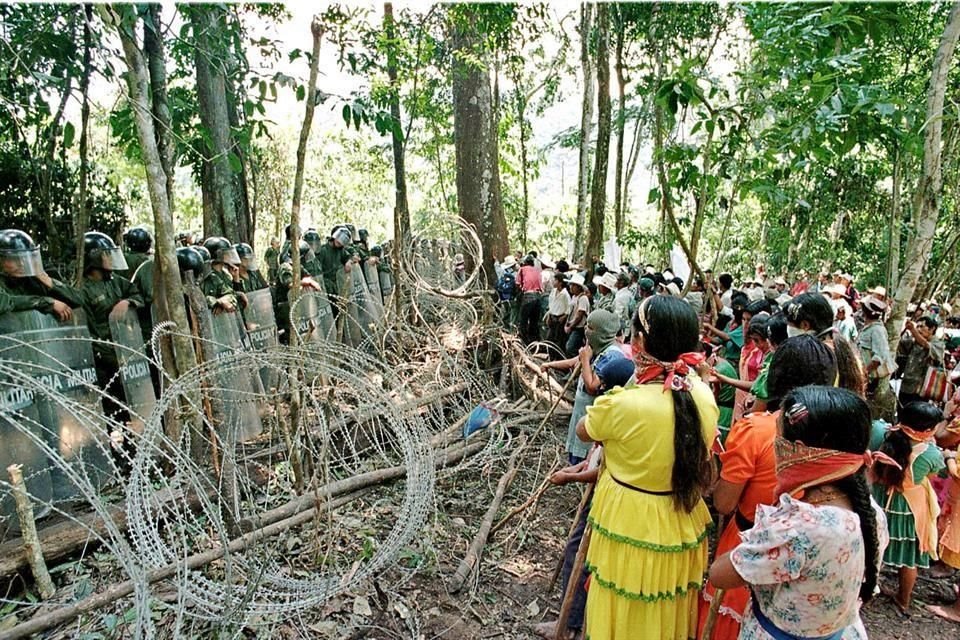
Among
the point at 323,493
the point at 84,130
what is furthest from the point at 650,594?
the point at 84,130

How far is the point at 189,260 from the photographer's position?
4812 millimetres

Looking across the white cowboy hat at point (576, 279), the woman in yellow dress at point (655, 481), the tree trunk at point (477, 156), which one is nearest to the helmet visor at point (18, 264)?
the woman in yellow dress at point (655, 481)

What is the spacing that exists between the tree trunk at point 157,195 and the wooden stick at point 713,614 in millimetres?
2752

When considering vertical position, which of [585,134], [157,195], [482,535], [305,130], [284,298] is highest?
[585,134]

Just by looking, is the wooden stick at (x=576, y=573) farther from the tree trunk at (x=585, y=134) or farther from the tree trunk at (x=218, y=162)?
the tree trunk at (x=585, y=134)

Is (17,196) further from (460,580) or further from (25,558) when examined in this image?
(460,580)

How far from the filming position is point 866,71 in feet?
16.4

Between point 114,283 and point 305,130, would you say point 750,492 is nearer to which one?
point 305,130

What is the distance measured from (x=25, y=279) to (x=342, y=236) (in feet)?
16.4

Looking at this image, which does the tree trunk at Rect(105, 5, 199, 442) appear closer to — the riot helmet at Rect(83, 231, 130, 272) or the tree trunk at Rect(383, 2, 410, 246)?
the riot helmet at Rect(83, 231, 130, 272)

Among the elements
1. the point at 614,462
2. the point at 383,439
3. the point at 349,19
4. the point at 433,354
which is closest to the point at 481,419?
the point at 383,439

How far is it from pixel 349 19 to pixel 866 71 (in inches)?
171

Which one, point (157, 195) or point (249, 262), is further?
point (249, 262)

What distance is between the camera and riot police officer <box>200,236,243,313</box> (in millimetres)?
5156
